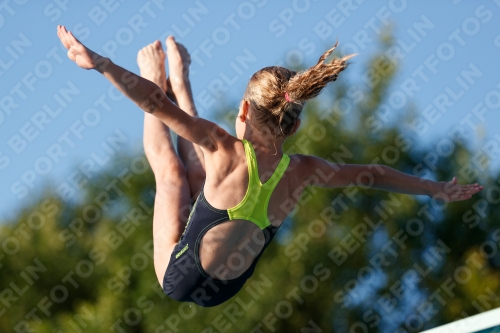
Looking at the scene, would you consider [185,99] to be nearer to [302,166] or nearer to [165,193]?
[165,193]

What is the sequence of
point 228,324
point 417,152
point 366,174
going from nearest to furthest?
point 366,174, point 228,324, point 417,152

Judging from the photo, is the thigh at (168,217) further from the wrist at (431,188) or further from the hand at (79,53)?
the wrist at (431,188)

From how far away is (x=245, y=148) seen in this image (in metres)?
3.87

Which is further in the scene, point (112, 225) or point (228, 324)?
point (112, 225)

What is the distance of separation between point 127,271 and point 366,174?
34.8 feet

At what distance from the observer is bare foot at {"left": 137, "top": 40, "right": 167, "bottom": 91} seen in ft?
16.9

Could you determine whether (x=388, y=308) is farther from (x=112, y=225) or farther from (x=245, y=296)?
(x=112, y=225)

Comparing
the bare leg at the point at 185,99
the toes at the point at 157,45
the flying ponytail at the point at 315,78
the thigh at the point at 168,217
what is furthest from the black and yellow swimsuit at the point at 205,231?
the toes at the point at 157,45

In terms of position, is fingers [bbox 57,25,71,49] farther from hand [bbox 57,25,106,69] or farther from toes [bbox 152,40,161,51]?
toes [bbox 152,40,161,51]

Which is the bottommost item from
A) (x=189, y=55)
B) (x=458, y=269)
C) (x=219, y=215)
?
(x=458, y=269)

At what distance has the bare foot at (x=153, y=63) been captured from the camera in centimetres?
515

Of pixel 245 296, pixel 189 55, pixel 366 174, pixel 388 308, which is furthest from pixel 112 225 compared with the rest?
pixel 366 174

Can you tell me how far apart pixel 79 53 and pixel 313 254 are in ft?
34.5

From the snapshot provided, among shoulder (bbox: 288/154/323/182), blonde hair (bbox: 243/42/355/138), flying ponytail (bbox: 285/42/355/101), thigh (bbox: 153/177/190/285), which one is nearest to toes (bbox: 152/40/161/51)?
thigh (bbox: 153/177/190/285)
